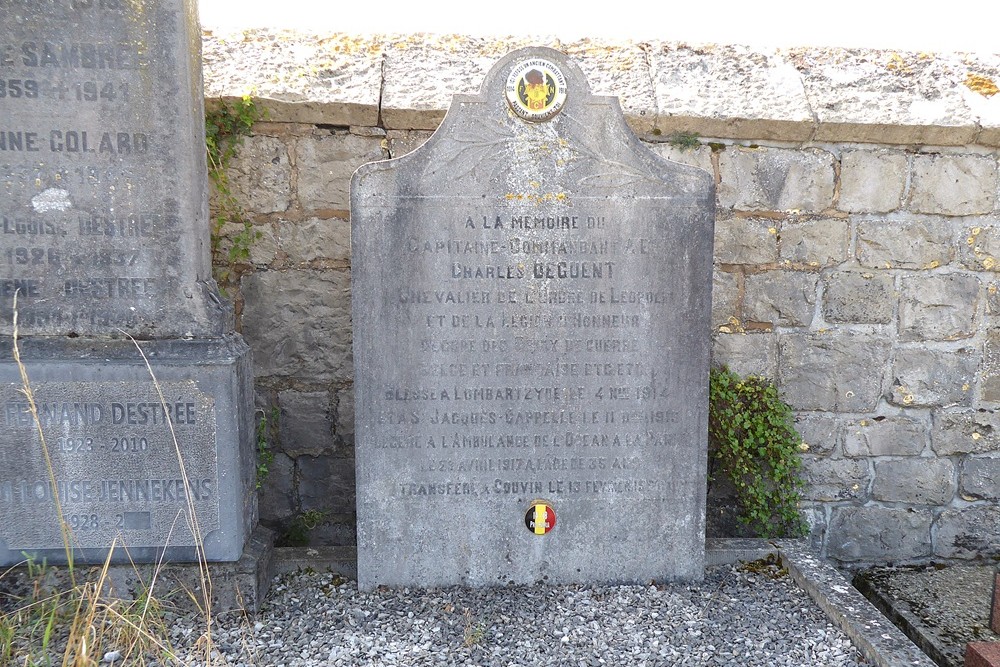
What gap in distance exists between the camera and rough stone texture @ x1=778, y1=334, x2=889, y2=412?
3.35 meters

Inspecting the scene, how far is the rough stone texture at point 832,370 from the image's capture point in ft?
11.0

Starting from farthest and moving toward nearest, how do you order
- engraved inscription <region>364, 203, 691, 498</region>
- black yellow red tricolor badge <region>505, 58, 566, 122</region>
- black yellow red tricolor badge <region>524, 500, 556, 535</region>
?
black yellow red tricolor badge <region>524, 500, 556, 535</region>
engraved inscription <region>364, 203, 691, 498</region>
black yellow red tricolor badge <region>505, 58, 566, 122</region>

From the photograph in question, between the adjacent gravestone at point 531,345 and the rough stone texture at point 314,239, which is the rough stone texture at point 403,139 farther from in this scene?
the adjacent gravestone at point 531,345

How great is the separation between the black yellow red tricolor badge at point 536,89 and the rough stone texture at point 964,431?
2.57 meters

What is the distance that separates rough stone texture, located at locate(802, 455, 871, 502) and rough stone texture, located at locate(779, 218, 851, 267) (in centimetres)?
102

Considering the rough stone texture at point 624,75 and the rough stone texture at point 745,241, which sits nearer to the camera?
the rough stone texture at point 624,75

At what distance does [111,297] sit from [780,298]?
2.95 m

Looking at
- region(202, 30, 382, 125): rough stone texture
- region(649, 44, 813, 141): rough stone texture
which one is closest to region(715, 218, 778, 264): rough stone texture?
region(649, 44, 813, 141): rough stone texture

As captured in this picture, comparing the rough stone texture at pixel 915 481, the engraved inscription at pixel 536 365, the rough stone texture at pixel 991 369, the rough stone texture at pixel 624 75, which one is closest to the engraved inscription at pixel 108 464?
the engraved inscription at pixel 536 365

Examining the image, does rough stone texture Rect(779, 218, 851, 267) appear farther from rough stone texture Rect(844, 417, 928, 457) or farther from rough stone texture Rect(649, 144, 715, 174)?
rough stone texture Rect(844, 417, 928, 457)

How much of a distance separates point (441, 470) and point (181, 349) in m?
1.08

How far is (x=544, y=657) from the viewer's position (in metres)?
2.26

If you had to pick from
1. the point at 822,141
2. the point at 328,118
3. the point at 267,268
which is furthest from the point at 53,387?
the point at 822,141

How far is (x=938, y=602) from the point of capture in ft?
9.70
